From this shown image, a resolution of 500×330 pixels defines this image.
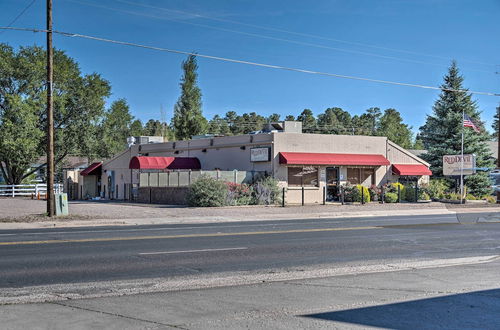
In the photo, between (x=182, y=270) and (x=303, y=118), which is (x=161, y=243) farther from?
(x=303, y=118)

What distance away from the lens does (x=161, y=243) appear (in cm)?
1588

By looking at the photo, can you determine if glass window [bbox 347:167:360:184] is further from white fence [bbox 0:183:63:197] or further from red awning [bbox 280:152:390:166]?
white fence [bbox 0:183:63:197]

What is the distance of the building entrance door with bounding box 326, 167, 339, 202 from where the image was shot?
1524 inches

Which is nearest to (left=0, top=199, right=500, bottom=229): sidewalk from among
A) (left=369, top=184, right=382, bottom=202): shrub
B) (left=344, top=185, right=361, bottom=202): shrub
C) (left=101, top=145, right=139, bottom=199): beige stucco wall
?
(left=344, top=185, right=361, bottom=202): shrub

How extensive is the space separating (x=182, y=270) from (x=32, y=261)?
3.33m

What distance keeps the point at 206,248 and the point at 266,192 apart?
19.3 m

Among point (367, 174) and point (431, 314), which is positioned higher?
point (367, 174)

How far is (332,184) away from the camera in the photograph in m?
38.9

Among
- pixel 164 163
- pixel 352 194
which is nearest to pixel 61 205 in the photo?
pixel 164 163

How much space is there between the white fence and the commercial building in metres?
9.43

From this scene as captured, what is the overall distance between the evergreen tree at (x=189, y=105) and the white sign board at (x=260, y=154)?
23.2 m

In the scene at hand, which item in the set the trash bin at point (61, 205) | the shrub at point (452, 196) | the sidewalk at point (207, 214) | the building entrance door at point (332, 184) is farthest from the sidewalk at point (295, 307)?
the shrub at point (452, 196)

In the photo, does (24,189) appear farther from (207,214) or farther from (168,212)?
Result: (207,214)

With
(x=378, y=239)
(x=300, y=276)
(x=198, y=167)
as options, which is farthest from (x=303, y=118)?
(x=300, y=276)
